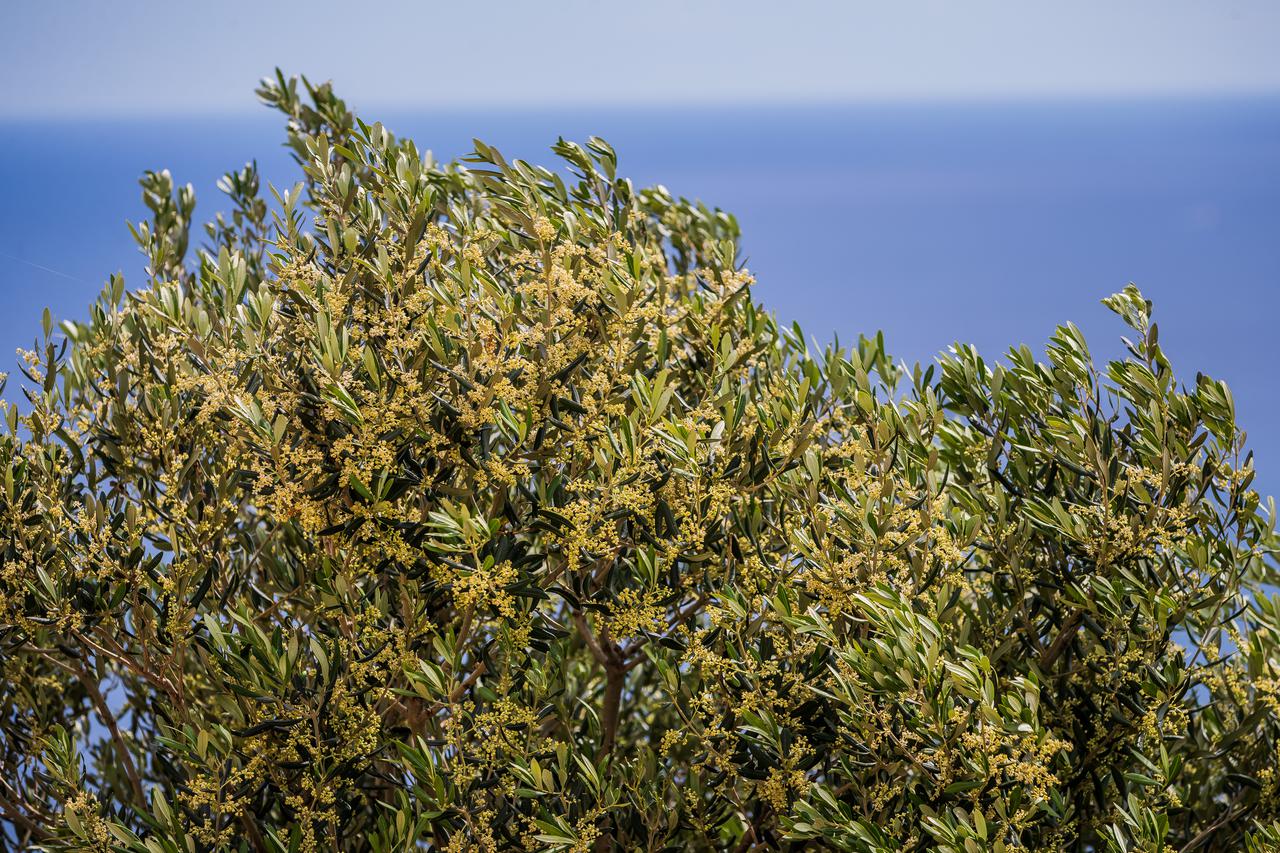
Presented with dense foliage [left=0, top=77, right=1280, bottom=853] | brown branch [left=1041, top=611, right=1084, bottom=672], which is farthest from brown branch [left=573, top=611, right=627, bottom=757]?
brown branch [left=1041, top=611, right=1084, bottom=672]

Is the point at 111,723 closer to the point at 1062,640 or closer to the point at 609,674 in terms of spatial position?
the point at 609,674

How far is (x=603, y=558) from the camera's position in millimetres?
3574

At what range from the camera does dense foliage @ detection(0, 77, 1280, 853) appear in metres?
3.19

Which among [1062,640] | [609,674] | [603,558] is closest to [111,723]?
[609,674]

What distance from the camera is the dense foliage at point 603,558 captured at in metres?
3.19

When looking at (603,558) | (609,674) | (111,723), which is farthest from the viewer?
(111,723)

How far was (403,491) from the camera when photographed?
10.9 ft

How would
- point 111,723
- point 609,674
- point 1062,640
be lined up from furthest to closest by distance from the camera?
point 111,723, point 609,674, point 1062,640

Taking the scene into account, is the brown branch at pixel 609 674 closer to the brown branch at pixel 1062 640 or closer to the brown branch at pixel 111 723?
the brown branch at pixel 1062 640

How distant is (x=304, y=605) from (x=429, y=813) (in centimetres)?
140

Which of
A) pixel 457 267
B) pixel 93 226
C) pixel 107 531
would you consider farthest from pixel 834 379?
pixel 93 226

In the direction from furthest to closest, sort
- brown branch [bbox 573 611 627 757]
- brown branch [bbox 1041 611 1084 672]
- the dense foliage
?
brown branch [bbox 573 611 627 757] → brown branch [bbox 1041 611 1084 672] → the dense foliage

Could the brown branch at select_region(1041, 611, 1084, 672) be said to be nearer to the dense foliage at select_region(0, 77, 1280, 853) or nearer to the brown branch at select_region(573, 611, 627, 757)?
the dense foliage at select_region(0, 77, 1280, 853)

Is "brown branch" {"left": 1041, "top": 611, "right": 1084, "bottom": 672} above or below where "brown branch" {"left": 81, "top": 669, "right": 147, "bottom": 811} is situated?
above
